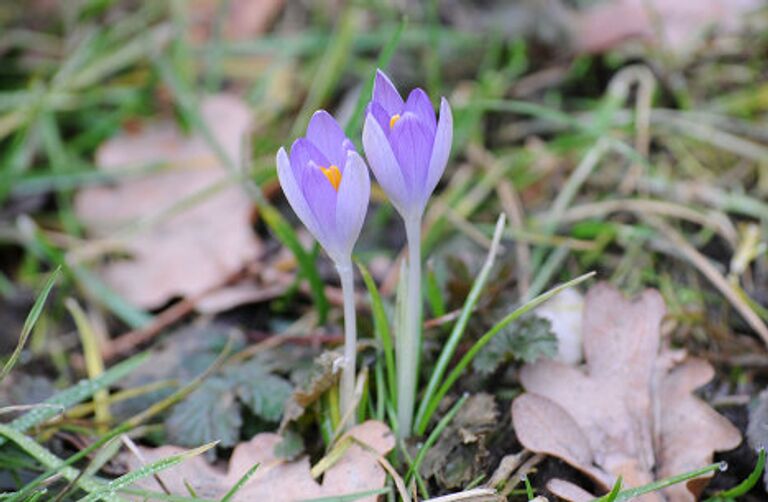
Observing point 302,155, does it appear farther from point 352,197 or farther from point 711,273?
point 711,273

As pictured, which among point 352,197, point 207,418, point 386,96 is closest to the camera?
point 352,197

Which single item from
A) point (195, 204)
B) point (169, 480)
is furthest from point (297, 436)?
point (195, 204)

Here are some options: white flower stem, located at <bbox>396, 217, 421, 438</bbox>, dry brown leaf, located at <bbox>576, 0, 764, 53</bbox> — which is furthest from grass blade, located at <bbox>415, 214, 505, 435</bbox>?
dry brown leaf, located at <bbox>576, 0, 764, 53</bbox>

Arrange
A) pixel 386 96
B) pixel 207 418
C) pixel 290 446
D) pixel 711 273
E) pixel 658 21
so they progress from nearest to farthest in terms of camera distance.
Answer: pixel 386 96, pixel 290 446, pixel 207 418, pixel 711 273, pixel 658 21

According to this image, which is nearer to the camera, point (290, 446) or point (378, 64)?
point (290, 446)

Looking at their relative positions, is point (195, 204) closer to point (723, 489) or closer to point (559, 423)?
point (559, 423)

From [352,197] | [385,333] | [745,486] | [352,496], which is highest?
[352,197]

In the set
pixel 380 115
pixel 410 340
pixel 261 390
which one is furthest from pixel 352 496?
pixel 380 115

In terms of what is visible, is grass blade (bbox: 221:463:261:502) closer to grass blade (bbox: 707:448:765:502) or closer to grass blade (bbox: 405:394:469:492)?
grass blade (bbox: 405:394:469:492)

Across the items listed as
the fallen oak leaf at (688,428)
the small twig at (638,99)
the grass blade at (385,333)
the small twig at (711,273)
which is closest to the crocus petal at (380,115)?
the grass blade at (385,333)
